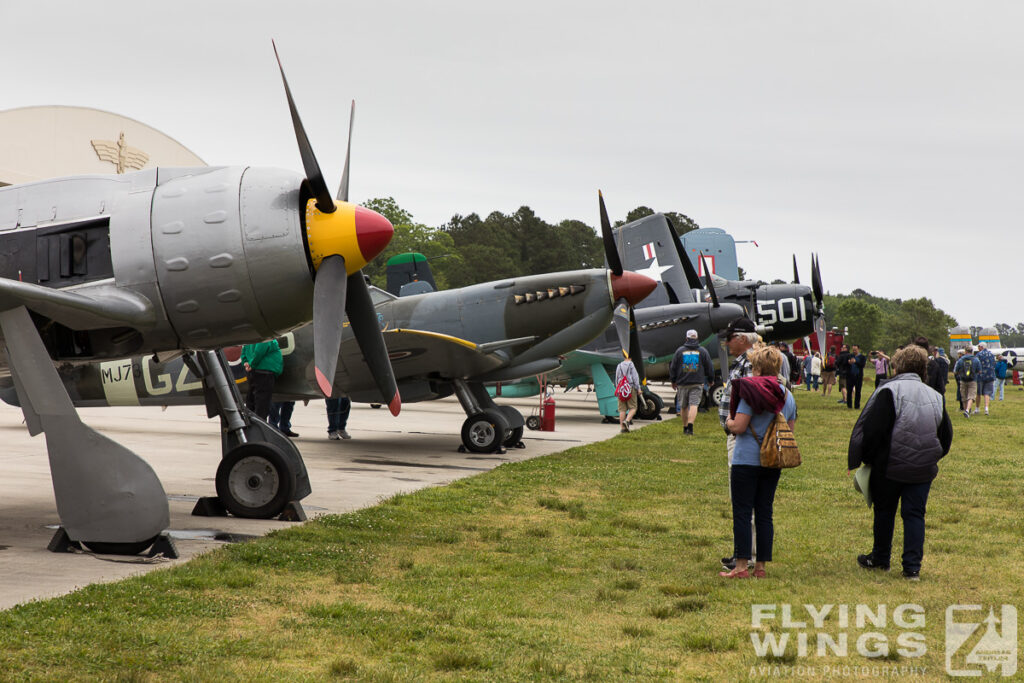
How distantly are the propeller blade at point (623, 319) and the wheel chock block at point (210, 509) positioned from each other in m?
7.70

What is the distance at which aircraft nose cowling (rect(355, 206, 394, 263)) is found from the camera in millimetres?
6645

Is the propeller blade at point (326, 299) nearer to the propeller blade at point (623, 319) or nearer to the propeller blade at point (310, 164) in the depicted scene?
the propeller blade at point (310, 164)

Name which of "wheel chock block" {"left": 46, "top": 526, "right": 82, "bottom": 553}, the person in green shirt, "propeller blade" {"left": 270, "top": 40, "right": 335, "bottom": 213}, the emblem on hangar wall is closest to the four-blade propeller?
"propeller blade" {"left": 270, "top": 40, "right": 335, "bottom": 213}

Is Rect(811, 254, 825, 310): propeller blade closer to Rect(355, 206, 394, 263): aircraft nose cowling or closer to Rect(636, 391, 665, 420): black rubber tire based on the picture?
Rect(636, 391, 665, 420): black rubber tire

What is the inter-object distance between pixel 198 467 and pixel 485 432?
4172 mm

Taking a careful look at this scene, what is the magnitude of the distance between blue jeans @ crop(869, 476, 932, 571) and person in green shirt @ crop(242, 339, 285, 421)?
7.12 metres

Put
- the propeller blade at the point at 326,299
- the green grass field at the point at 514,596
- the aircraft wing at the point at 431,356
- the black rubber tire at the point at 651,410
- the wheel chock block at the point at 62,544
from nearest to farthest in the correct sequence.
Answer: the green grass field at the point at 514,596
the wheel chock block at the point at 62,544
the propeller blade at the point at 326,299
the aircraft wing at the point at 431,356
the black rubber tire at the point at 651,410

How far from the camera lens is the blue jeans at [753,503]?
5.98 m

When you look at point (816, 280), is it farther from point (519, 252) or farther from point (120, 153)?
point (519, 252)

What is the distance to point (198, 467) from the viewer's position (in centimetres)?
1113

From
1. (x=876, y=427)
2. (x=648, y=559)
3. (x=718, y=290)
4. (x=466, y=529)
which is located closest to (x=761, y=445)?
(x=876, y=427)

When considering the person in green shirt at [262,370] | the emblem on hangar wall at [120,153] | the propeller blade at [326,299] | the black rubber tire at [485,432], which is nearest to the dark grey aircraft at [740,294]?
the black rubber tire at [485,432]

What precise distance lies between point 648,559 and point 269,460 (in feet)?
10.5

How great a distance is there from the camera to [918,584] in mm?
5859
